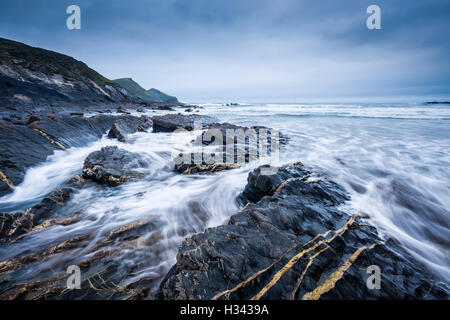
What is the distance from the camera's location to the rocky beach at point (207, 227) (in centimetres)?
212

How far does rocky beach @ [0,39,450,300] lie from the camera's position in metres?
2.12

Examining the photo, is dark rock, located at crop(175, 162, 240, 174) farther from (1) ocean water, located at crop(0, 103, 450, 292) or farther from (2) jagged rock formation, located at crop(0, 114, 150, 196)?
(2) jagged rock formation, located at crop(0, 114, 150, 196)

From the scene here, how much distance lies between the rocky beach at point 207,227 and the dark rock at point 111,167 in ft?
0.12

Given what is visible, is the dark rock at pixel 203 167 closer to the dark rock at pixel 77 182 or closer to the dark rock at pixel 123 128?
the dark rock at pixel 77 182

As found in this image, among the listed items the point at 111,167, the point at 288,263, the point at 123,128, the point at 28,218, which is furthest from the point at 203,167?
the point at 123,128

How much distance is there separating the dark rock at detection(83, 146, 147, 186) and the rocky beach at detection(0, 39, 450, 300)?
38mm

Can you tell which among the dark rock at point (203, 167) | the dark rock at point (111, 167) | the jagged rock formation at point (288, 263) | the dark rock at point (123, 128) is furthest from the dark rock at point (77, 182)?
the dark rock at point (123, 128)

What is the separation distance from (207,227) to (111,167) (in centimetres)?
386

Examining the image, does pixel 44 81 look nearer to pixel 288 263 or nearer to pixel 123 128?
pixel 123 128

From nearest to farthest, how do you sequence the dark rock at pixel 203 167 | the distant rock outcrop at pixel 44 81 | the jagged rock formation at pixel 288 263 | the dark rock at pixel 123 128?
the jagged rock formation at pixel 288 263 → the dark rock at pixel 203 167 → the dark rock at pixel 123 128 → the distant rock outcrop at pixel 44 81

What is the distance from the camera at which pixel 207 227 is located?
3900 millimetres

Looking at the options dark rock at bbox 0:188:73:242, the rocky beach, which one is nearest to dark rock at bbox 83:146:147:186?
the rocky beach
